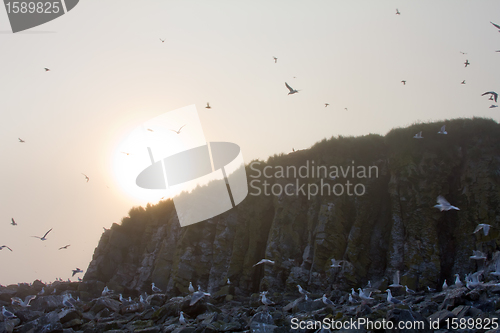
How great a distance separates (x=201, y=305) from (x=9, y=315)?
9641 mm

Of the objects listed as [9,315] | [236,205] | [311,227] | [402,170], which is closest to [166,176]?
[236,205]

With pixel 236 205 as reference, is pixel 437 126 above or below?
above

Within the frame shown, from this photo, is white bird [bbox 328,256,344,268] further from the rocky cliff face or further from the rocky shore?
the rocky shore

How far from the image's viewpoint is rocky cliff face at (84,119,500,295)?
20.5 meters

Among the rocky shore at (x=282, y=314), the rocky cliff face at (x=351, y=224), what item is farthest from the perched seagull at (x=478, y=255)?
the rocky shore at (x=282, y=314)

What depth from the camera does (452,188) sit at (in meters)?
22.5

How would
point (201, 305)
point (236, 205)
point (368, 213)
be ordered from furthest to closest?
point (236, 205), point (368, 213), point (201, 305)

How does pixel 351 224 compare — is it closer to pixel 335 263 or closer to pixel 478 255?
pixel 335 263

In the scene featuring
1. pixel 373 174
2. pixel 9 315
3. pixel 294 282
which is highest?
pixel 373 174

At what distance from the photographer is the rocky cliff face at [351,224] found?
807 inches

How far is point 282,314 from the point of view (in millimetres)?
15344

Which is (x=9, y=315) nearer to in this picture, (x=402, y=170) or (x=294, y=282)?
(x=294, y=282)

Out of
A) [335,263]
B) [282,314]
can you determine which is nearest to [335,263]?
[335,263]

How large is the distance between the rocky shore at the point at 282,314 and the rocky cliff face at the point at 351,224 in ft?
7.31
